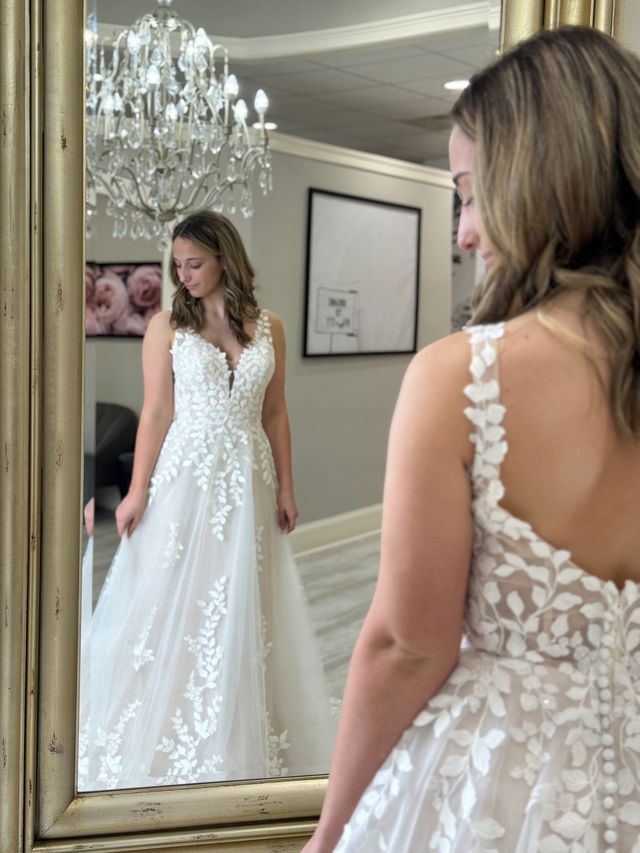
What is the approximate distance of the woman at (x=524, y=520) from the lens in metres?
0.83

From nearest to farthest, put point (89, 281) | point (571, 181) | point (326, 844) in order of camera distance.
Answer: point (571, 181) < point (326, 844) < point (89, 281)

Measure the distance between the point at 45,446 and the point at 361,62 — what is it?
0.66 metres

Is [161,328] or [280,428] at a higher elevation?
[161,328]

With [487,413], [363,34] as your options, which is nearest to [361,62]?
[363,34]

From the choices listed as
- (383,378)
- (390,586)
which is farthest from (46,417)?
(390,586)

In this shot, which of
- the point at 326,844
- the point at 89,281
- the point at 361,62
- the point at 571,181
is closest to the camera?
the point at 571,181

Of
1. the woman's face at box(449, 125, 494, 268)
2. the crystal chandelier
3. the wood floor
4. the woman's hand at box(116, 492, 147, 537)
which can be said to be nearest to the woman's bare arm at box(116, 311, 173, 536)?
the woman's hand at box(116, 492, 147, 537)

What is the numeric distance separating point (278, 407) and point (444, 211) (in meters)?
0.36

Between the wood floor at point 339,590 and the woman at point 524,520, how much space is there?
51cm

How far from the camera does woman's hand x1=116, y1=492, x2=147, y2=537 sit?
52.1 inches

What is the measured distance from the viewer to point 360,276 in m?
1.41

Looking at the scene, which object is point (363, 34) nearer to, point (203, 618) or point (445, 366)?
point (445, 366)

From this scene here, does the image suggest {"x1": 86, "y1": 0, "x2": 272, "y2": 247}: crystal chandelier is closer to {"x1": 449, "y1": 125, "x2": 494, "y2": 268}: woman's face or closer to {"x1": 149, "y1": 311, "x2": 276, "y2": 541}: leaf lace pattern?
{"x1": 149, "y1": 311, "x2": 276, "y2": 541}: leaf lace pattern

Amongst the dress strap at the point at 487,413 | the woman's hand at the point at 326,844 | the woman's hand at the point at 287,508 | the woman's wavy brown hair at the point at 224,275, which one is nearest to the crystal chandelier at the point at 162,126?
the woman's wavy brown hair at the point at 224,275
